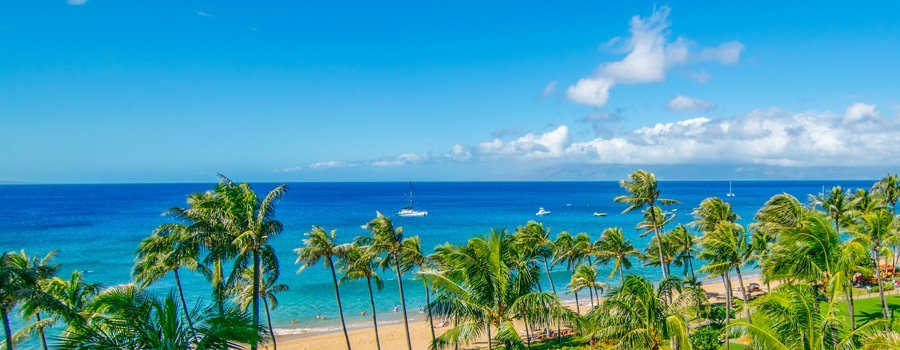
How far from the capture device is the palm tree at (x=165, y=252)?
70.1ft

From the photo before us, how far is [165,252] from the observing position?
23.5 m

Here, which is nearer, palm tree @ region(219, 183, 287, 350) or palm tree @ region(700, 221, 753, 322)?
palm tree @ region(219, 183, 287, 350)

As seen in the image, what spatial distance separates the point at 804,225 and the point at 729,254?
7443 mm

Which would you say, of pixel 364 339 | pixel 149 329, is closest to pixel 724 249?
pixel 149 329

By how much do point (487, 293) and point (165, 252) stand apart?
55.3 feet

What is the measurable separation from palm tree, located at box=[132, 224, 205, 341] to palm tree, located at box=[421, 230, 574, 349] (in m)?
11.8

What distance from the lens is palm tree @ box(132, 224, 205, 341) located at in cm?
2136

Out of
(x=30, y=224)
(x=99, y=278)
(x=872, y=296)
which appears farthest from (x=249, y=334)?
(x=30, y=224)

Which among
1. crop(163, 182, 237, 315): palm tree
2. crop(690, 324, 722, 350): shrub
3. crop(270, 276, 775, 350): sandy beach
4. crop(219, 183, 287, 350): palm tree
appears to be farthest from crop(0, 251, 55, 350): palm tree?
crop(690, 324, 722, 350): shrub

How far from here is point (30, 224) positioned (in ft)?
348

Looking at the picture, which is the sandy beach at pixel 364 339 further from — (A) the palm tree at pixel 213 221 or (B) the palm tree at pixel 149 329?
(B) the palm tree at pixel 149 329

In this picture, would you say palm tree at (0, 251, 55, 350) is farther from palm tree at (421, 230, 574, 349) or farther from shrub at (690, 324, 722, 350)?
shrub at (690, 324, 722, 350)

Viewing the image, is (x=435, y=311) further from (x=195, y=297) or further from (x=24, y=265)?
(x=195, y=297)

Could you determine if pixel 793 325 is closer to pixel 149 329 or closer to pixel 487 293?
pixel 487 293
